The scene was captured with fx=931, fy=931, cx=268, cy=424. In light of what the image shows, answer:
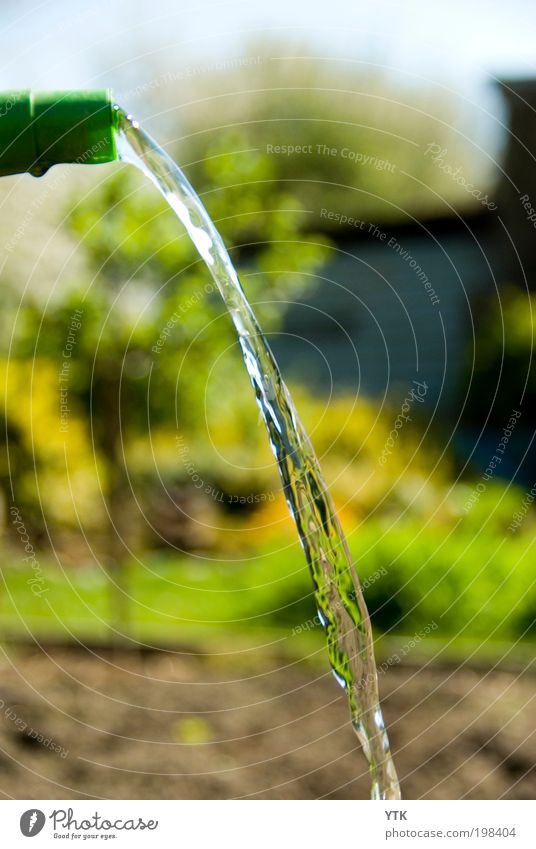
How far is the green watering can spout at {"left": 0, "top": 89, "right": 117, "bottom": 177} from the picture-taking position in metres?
0.56

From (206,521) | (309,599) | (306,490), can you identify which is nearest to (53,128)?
(306,490)

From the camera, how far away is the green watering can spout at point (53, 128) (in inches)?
22.0

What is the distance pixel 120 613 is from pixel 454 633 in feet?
1.92

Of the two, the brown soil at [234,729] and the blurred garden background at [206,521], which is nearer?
the brown soil at [234,729]

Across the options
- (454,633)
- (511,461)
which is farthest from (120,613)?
(511,461)

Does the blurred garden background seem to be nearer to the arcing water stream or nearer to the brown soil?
the brown soil

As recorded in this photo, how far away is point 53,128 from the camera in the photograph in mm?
566

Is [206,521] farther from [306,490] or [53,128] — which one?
[53,128]

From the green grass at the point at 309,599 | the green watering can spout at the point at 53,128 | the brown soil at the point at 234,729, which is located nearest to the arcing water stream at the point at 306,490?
the green watering can spout at the point at 53,128

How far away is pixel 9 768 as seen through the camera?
121cm

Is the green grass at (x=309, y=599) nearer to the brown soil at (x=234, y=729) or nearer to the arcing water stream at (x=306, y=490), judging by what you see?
the brown soil at (x=234, y=729)

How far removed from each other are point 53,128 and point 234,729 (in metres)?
0.98

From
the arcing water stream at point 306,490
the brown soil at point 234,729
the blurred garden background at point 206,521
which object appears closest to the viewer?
the arcing water stream at point 306,490
